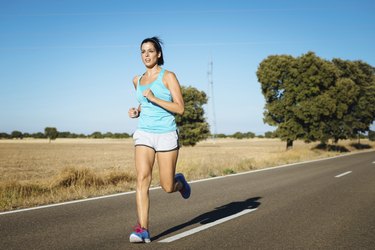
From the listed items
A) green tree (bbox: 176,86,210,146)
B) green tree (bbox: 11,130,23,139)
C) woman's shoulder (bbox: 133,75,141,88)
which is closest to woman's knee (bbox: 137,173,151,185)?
woman's shoulder (bbox: 133,75,141,88)

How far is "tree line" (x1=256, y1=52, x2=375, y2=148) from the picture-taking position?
100ft

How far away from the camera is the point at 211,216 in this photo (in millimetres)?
5699

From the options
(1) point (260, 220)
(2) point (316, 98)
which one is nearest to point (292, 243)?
(1) point (260, 220)

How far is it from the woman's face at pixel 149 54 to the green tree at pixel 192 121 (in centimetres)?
4561

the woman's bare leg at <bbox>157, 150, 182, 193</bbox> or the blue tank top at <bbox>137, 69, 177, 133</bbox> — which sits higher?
the blue tank top at <bbox>137, 69, 177, 133</bbox>

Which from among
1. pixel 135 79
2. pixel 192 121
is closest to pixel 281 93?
pixel 192 121

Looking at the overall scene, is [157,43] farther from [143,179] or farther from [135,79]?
[143,179]

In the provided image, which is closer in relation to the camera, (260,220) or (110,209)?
(260,220)

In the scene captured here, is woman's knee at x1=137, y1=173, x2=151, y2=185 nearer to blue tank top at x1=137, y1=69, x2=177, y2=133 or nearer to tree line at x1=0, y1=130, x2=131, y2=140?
blue tank top at x1=137, y1=69, x2=177, y2=133

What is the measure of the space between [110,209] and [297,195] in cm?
426

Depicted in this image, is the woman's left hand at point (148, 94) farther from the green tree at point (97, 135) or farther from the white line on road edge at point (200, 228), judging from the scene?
the green tree at point (97, 135)

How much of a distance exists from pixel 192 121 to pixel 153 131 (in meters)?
48.5

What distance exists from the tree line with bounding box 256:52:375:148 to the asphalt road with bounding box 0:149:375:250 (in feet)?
76.1

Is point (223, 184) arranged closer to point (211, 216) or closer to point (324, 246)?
point (211, 216)
